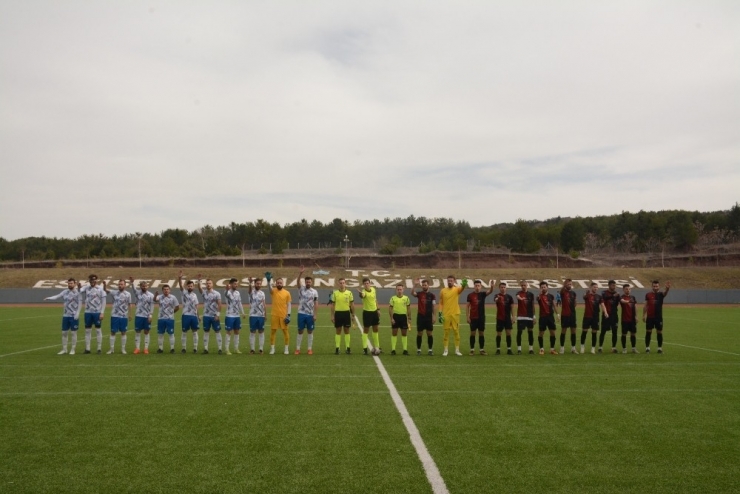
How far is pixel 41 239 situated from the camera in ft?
322

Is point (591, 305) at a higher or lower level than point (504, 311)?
higher

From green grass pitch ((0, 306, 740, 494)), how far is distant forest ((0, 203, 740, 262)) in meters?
69.5

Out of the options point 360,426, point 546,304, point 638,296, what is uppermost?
point 546,304

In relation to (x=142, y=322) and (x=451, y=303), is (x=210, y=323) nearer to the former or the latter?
(x=142, y=322)

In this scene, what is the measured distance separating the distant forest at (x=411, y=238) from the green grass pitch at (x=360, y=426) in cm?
6946

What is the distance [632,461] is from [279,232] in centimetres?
9477

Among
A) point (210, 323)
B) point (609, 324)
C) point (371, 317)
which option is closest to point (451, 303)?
point (371, 317)

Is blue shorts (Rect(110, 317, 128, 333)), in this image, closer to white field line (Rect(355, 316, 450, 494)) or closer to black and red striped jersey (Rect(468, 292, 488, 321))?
white field line (Rect(355, 316, 450, 494))

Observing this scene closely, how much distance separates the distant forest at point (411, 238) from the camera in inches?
3332

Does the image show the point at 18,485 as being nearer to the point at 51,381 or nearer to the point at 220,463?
the point at 220,463

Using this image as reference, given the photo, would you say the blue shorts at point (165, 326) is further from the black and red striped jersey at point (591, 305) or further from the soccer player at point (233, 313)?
the black and red striped jersey at point (591, 305)

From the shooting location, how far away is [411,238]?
104 meters

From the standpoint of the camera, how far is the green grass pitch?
18.7 ft

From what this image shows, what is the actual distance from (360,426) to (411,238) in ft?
316
